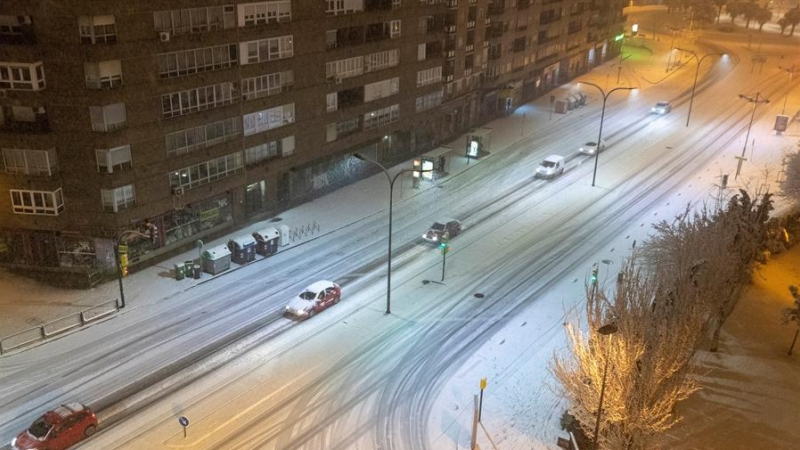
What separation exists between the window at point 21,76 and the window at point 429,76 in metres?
36.5

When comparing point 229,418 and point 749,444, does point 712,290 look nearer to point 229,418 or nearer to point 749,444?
point 749,444

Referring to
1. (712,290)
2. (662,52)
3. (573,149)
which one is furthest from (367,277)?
(662,52)

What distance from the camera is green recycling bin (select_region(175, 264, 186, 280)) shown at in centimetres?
4425

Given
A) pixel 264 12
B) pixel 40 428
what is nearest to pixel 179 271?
pixel 40 428

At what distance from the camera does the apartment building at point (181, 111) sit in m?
39.7

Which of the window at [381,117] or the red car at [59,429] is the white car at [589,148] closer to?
the window at [381,117]

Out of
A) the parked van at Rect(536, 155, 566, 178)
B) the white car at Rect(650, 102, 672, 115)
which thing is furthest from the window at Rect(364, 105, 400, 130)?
the white car at Rect(650, 102, 672, 115)

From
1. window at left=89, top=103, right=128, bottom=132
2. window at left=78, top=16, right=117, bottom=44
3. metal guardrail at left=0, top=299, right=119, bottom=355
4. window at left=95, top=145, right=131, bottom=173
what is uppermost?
window at left=78, top=16, right=117, bottom=44

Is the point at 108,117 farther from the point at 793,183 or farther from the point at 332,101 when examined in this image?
the point at 793,183

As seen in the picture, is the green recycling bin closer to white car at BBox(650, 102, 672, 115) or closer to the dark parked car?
the dark parked car

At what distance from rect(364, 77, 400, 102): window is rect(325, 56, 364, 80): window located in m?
2.04

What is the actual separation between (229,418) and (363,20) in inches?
1491

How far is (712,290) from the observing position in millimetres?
33156

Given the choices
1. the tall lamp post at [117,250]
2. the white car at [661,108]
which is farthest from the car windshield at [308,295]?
the white car at [661,108]
